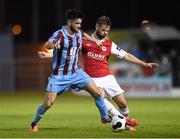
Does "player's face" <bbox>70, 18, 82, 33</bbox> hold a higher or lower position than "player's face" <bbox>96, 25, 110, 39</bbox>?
higher

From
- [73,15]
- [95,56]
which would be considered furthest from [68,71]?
[73,15]

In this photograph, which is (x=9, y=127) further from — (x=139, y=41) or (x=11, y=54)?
(x=11, y=54)

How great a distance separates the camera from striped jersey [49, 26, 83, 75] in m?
14.4

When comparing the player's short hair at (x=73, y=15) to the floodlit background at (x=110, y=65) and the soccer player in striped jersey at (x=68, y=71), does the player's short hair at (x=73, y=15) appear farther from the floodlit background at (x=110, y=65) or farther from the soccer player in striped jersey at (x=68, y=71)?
the floodlit background at (x=110, y=65)

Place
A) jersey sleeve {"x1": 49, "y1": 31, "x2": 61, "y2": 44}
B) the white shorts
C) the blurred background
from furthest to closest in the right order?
1. the blurred background
2. the white shorts
3. jersey sleeve {"x1": 49, "y1": 31, "x2": 61, "y2": 44}

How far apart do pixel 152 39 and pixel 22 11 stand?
10242 millimetres

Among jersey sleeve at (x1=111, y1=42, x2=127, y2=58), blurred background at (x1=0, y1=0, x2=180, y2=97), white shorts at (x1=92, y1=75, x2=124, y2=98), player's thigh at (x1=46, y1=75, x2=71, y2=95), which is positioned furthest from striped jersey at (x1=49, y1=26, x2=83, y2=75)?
blurred background at (x1=0, y1=0, x2=180, y2=97)

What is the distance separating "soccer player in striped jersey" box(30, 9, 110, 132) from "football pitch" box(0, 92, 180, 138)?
0.60 metres

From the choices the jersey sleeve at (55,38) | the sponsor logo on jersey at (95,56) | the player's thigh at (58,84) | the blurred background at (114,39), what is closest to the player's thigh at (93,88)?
the player's thigh at (58,84)

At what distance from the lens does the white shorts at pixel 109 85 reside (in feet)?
49.1

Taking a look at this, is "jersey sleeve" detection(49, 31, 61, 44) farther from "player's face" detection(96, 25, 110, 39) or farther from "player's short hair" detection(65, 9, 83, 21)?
"player's face" detection(96, 25, 110, 39)

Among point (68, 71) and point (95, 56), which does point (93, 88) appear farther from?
point (95, 56)

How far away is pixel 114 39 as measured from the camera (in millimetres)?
32844

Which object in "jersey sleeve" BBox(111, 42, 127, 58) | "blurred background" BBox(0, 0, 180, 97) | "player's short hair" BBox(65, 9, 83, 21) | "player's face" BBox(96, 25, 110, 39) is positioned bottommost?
"blurred background" BBox(0, 0, 180, 97)
